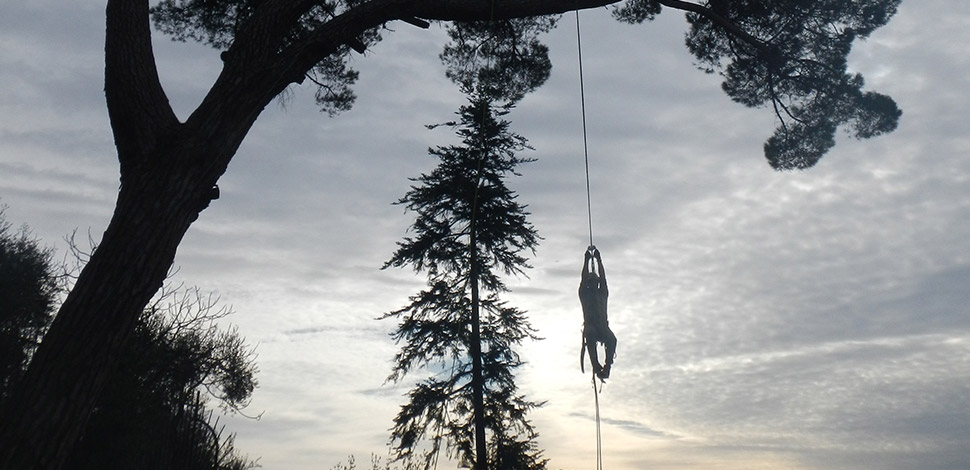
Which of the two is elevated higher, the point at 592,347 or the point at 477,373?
the point at 477,373

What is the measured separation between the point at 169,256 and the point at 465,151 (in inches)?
572

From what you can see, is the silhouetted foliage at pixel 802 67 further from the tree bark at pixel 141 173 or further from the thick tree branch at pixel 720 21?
the tree bark at pixel 141 173

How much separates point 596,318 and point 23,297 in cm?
1671

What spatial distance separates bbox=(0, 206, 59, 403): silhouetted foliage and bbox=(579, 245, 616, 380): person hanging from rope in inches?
531

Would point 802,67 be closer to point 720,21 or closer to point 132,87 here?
point 720,21

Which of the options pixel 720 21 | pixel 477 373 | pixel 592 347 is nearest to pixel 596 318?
pixel 592 347

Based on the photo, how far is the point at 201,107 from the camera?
6301 millimetres

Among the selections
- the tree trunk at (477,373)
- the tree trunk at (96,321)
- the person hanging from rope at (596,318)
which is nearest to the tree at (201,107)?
the tree trunk at (96,321)

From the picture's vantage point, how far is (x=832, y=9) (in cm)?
937

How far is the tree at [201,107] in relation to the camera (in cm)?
515

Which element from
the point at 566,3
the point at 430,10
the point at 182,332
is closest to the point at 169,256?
the point at 430,10

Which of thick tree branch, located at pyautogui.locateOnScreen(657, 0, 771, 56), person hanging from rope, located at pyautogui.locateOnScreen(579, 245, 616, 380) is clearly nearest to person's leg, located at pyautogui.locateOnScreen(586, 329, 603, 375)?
person hanging from rope, located at pyautogui.locateOnScreen(579, 245, 616, 380)

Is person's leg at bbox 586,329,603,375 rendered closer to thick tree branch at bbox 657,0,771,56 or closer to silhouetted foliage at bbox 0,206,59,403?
thick tree branch at bbox 657,0,771,56

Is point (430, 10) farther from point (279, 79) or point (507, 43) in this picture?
point (507, 43)
